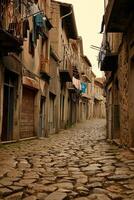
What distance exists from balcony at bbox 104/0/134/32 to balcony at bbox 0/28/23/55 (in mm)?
2571

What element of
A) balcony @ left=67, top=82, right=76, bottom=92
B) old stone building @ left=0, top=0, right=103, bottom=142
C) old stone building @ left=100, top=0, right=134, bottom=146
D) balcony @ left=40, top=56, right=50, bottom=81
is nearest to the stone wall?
old stone building @ left=100, top=0, right=134, bottom=146

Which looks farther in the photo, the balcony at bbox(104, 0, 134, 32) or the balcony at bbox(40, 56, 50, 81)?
the balcony at bbox(40, 56, 50, 81)

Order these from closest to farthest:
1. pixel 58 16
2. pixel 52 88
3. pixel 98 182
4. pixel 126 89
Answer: pixel 98 182 → pixel 126 89 → pixel 52 88 → pixel 58 16

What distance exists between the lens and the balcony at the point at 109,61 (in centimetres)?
1292

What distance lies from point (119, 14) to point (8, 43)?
3.22 m

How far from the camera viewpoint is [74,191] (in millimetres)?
5109

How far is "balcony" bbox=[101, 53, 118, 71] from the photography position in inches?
509

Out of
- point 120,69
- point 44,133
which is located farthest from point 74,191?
point 44,133

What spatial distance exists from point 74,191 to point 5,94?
310 inches

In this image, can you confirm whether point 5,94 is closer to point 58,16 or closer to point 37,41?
point 37,41

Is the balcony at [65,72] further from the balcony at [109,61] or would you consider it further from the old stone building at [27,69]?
the balcony at [109,61]

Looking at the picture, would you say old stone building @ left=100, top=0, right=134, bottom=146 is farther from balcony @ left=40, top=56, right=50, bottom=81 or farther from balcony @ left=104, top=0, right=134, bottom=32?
balcony @ left=40, top=56, right=50, bottom=81

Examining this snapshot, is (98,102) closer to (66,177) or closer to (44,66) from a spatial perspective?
(44,66)

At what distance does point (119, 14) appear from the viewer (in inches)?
371
